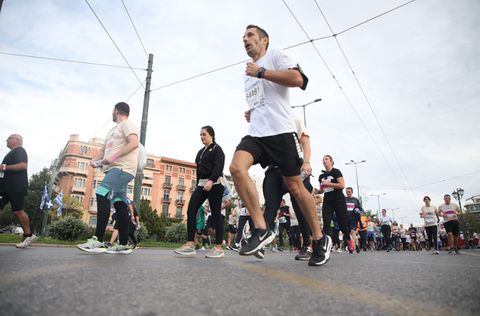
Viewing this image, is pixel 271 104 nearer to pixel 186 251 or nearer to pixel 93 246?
pixel 186 251

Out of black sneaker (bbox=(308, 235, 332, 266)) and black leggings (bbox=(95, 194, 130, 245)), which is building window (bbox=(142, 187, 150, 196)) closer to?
black leggings (bbox=(95, 194, 130, 245))

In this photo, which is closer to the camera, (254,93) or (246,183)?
(246,183)

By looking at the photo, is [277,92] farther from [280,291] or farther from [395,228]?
[395,228]

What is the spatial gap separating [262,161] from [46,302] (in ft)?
7.78

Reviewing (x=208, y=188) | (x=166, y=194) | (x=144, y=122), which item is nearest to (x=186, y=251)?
(x=208, y=188)

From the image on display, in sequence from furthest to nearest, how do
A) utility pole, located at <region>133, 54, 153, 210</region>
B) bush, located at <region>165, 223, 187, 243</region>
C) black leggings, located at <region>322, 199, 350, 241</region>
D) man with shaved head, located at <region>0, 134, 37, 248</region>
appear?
bush, located at <region>165, 223, 187, 243</region> → utility pole, located at <region>133, 54, 153, 210</region> → black leggings, located at <region>322, 199, 350, 241</region> → man with shaved head, located at <region>0, 134, 37, 248</region>

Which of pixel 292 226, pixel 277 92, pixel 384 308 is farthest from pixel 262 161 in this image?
pixel 292 226

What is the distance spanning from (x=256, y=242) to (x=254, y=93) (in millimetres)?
1503

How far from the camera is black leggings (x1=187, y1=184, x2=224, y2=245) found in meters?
4.73

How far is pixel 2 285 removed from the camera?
145 cm

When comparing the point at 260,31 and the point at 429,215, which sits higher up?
the point at 260,31

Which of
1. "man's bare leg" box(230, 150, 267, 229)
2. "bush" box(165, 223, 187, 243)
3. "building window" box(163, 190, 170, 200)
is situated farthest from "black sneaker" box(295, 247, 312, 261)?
"building window" box(163, 190, 170, 200)

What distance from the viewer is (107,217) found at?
14.6ft

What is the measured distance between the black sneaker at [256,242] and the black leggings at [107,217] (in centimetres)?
233
